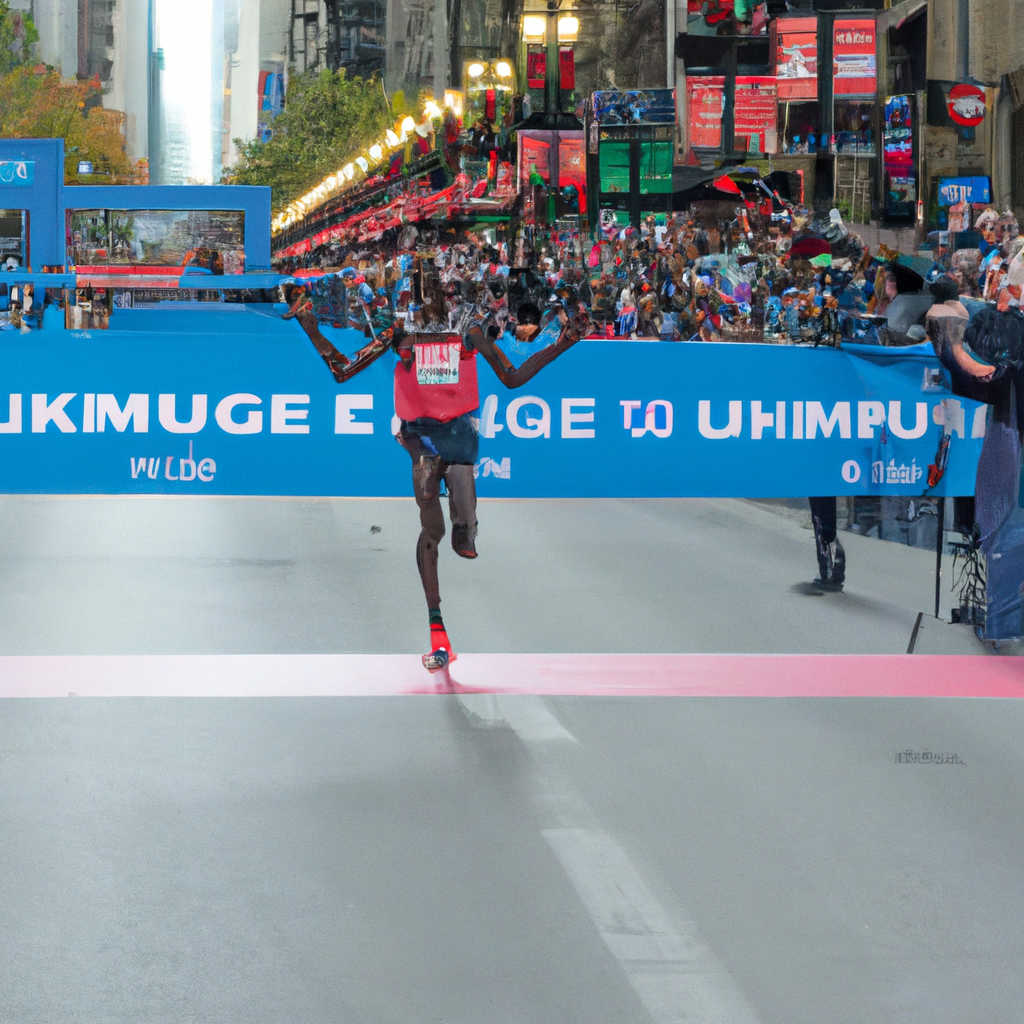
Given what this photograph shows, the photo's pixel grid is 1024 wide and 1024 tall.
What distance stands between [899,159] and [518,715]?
106ft

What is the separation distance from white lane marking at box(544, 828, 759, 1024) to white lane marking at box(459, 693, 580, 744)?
151cm

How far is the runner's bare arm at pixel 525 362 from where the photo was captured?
322 inches

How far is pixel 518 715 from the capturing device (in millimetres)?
7137

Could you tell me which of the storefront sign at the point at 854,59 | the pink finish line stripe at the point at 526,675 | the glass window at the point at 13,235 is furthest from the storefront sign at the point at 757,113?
the pink finish line stripe at the point at 526,675

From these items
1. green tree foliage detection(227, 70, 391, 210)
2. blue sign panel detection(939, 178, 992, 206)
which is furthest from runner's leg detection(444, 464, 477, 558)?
green tree foliage detection(227, 70, 391, 210)

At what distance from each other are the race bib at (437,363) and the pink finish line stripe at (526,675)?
148cm

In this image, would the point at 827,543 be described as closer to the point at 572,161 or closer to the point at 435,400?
the point at 435,400

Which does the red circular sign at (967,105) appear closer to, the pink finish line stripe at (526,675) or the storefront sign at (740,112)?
the storefront sign at (740,112)

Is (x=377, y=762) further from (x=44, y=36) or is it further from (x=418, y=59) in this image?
(x=44, y=36)

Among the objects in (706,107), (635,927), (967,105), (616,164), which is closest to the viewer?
(635,927)

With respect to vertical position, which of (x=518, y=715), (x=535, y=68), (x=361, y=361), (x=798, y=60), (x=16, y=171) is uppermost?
(x=535, y=68)

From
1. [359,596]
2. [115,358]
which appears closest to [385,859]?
[115,358]

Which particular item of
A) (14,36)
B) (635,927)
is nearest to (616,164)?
(14,36)

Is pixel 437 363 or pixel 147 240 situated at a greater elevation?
pixel 147 240
